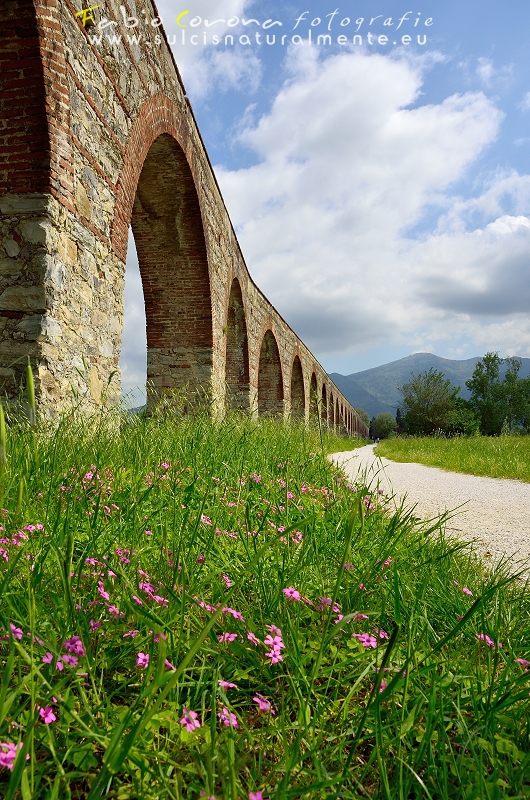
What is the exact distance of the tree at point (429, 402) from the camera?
1745 inches

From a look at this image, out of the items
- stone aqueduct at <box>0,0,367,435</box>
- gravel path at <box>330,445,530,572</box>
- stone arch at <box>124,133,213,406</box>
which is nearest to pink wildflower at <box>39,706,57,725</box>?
gravel path at <box>330,445,530,572</box>

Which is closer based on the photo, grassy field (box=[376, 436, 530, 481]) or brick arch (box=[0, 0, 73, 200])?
brick arch (box=[0, 0, 73, 200])

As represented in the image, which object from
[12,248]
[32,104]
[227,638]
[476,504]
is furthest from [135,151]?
[227,638]

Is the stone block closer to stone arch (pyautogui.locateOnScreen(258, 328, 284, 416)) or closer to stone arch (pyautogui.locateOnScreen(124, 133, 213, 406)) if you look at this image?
stone arch (pyautogui.locateOnScreen(124, 133, 213, 406))

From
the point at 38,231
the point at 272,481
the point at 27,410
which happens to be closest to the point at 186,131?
the point at 38,231

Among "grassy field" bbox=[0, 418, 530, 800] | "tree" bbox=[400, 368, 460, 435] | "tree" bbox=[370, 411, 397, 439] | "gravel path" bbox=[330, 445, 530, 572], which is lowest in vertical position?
"tree" bbox=[370, 411, 397, 439]

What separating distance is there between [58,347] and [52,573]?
2.94 meters

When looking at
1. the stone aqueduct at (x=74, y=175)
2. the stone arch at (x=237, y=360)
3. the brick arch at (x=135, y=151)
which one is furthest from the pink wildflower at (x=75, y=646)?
the stone arch at (x=237, y=360)

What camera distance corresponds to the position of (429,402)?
45281 millimetres

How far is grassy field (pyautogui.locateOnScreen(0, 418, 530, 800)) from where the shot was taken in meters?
0.86

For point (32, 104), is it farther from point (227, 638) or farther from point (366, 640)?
point (366, 640)

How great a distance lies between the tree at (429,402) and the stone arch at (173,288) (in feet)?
125

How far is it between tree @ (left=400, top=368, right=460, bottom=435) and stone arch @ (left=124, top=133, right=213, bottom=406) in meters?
38.2

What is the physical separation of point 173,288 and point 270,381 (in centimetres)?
897
